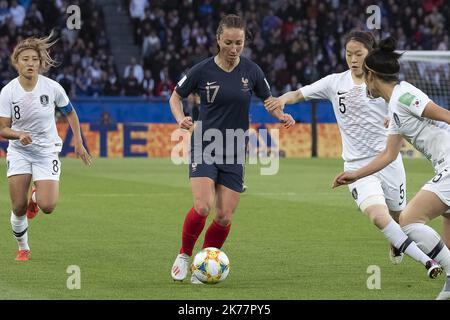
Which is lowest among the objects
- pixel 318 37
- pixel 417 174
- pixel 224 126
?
pixel 417 174

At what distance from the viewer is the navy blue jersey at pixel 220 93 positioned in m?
9.36

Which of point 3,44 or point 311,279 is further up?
point 3,44

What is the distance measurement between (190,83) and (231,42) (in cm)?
56

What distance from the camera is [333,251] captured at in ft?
37.9

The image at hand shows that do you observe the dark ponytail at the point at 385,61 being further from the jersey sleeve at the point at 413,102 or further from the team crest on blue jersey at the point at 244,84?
the team crest on blue jersey at the point at 244,84

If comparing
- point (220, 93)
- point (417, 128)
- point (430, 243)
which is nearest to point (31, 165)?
point (220, 93)

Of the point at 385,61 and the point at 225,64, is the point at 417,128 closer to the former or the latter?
the point at 385,61

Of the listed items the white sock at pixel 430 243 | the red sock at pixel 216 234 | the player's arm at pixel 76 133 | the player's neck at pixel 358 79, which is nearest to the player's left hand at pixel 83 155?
the player's arm at pixel 76 133

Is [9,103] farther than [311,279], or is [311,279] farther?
[9,103]

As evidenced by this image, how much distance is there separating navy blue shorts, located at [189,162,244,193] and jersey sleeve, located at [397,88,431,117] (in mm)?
1897

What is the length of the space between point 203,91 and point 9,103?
253 centimetres

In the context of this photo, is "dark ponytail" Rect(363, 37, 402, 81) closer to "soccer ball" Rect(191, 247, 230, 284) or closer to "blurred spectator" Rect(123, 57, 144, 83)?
"soccer ball" Rect(191, 247, 230, 284)
